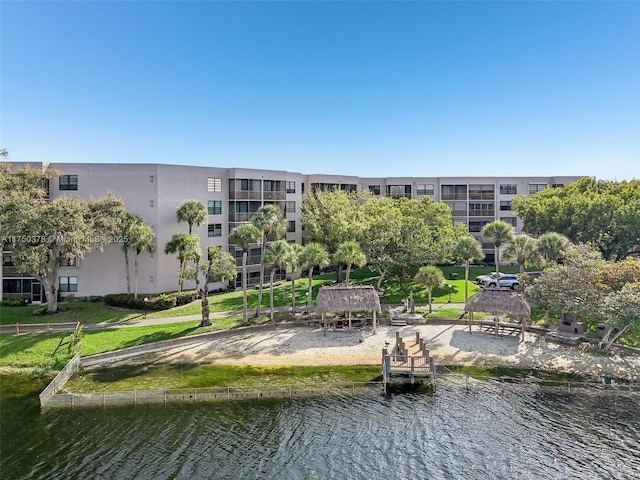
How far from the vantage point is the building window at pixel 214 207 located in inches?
2154

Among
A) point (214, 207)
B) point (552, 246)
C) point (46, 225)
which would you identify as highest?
point (214, 207)

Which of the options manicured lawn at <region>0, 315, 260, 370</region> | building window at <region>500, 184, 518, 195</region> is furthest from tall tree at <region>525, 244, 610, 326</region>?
Answer: building window at <region>500, 184, 518, 195</region>

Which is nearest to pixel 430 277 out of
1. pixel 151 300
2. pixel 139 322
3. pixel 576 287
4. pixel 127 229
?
pixel 576 287

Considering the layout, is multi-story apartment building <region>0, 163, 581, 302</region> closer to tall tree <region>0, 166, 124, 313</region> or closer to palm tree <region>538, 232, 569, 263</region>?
tall tree <region>0, 166, 124, 313</region>

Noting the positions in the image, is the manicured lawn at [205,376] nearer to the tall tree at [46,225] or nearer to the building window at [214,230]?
the tall tree at [46,225]

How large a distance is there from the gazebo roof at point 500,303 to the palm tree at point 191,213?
30.8 m

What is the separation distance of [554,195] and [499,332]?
28.8 meters

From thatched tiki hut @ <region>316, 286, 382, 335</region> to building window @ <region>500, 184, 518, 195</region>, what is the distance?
49165 mm

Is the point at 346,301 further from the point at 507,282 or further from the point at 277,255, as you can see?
the point at 507,282

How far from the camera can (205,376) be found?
30359 millimetres

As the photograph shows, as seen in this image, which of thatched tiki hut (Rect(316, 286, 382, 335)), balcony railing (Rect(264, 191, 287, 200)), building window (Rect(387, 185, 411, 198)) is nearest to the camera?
thatched tiki hut (Rect(316, 286, 382, 335))

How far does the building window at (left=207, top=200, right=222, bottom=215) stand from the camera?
54.7m

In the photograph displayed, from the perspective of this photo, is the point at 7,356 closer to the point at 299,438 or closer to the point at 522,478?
the point at 299,438

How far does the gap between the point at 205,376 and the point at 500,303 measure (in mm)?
25458
